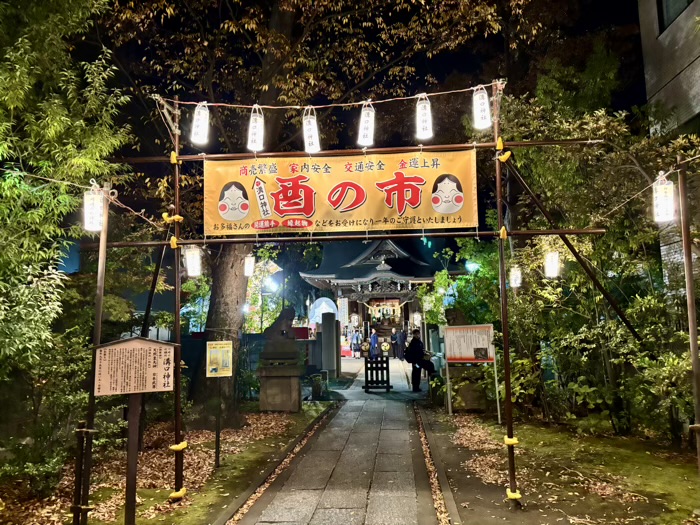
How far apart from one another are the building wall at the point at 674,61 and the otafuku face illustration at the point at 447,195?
5.87 meters

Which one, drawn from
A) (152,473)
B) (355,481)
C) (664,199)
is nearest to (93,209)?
(152,473)

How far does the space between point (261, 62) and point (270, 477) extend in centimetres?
956

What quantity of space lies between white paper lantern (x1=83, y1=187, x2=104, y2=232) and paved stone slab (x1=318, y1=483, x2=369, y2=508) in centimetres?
513

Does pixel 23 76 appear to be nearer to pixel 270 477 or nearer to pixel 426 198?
pixel 426 198

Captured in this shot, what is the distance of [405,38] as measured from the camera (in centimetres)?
1202

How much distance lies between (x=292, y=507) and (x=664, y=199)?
6974 mm

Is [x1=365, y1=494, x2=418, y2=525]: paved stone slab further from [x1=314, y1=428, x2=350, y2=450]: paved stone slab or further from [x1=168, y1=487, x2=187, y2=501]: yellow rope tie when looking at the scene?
[x1=314, y1=428, x2=350, y2=450]: paved stone slab

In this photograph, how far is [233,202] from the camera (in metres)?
7.82

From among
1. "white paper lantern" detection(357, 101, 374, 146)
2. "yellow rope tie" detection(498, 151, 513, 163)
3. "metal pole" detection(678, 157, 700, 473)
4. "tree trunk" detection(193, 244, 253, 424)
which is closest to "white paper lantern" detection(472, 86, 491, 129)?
"yellow rope tie" detection(498, 151, 513, 163)

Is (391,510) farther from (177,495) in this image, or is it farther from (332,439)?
(332,439)

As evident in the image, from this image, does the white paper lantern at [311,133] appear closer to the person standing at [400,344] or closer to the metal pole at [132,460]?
the metal pole at [132,460]

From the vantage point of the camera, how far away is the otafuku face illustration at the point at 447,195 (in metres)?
7.51

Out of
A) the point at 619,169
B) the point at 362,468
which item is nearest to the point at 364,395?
the point at 362,468

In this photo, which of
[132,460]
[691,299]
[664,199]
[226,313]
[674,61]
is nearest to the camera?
[132,460]
